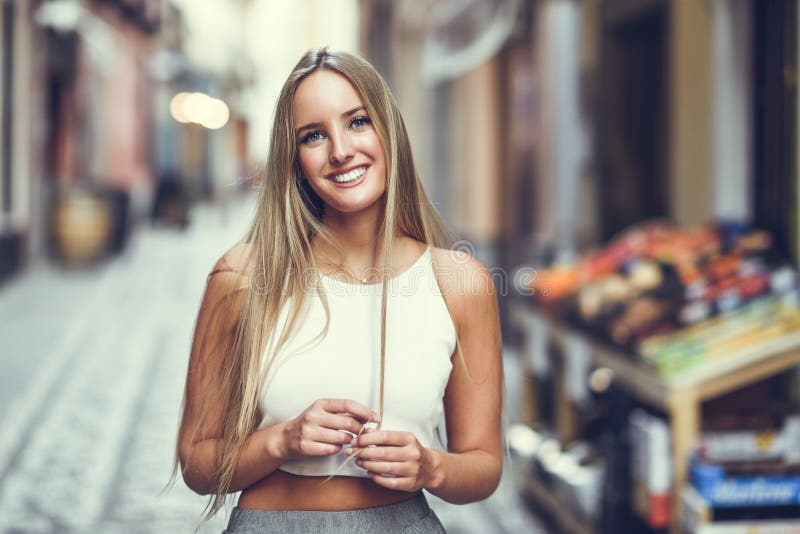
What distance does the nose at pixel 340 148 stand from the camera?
5.21 ft

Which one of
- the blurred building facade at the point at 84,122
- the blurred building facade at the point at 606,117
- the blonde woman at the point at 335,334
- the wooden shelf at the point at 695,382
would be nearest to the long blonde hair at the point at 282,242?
the blonde woman at the point at 335,334

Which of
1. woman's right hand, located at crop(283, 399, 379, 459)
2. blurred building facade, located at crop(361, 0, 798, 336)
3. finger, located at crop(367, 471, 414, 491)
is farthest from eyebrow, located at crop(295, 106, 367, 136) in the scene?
blurred building facade, located at crop(361, 0, 798, 336)

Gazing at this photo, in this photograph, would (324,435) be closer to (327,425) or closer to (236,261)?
(327,425)

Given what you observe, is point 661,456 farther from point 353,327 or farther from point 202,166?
point 202,166

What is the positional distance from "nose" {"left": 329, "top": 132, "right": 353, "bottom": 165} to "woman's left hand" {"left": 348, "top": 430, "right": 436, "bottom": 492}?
421 mm

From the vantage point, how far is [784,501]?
10.1 feet

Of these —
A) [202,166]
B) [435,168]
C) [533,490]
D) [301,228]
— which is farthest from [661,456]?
[202,166]

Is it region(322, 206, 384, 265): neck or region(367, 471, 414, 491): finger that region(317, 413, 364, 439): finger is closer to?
region(367, 471, 414, 491): finger

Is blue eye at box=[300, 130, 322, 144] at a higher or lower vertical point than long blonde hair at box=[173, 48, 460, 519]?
higher

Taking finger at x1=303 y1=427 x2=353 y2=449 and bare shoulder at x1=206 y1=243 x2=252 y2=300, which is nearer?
finger at x1=303 y1=427 x2=353 y2=449

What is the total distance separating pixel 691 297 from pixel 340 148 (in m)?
2.43

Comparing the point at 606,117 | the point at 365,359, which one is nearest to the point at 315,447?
the point at 365,359

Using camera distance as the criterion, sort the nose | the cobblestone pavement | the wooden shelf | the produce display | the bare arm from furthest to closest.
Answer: the cobblestone pavement → the produce display → the wooden shelf → the bare arm → the nose

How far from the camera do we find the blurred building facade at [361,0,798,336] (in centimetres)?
462
